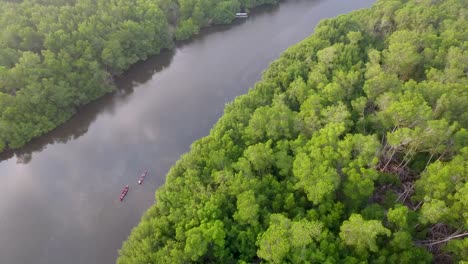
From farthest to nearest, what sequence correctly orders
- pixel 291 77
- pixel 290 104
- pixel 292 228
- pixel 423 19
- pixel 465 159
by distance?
pixel 423 19
pixel 291 77
pixel 290 104
pixel 465 159
pixel 292 228

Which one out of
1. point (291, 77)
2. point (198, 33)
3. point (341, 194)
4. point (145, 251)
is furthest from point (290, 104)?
point (198, 33)

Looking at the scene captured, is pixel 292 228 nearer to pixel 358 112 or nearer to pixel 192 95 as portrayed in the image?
pixel 358 112

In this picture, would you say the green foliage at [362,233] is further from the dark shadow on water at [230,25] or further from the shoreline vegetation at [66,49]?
the dark shadow on water at [230,25]

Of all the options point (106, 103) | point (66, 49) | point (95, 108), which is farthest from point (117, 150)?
point (66, 49)

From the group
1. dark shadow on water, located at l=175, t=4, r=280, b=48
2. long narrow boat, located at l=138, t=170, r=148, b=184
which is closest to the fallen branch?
long narrow boat, located at l=138, t=170, r=148, b=184

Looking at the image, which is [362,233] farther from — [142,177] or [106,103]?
[106,103]

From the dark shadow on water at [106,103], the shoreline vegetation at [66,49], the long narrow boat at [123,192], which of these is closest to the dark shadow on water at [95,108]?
the dark shadow on water at [106,103]
